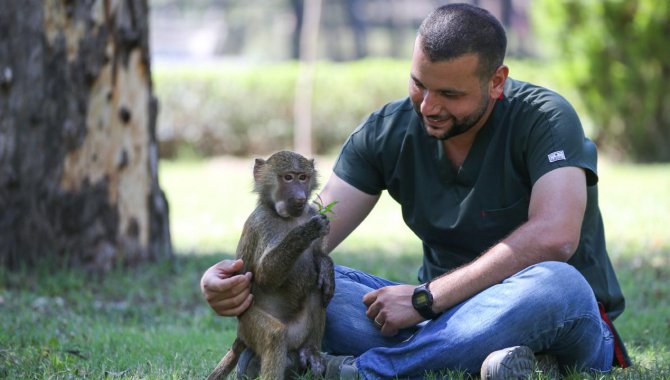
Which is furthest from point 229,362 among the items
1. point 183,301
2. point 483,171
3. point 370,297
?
point 183,301

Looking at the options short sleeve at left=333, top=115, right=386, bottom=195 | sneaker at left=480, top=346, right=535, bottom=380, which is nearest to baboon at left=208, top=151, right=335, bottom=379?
short sleeve at left=333, top=115, right=386, bottom=195

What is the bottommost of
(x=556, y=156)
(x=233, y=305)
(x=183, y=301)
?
(x=183, y=301)

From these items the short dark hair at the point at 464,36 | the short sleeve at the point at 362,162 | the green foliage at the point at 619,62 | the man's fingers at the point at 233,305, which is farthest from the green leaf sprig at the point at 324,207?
the green foliage at the point at 619,62

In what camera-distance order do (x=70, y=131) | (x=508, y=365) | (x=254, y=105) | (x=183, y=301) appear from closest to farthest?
(x=508, y=365)
(x=183, y=301)
(x=70, y=131)
(x=254, y=105)

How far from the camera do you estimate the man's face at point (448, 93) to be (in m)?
4.25

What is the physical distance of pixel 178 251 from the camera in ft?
29.9

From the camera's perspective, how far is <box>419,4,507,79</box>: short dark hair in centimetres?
423

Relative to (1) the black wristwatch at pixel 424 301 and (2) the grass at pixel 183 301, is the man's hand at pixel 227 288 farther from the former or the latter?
(1) the black wristwatch at pixel 424 301

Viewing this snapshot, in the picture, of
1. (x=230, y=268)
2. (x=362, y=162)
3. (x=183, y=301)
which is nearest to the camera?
(x=230, y=268)

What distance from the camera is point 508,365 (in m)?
3.85

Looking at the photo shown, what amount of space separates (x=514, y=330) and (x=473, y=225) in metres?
0.67

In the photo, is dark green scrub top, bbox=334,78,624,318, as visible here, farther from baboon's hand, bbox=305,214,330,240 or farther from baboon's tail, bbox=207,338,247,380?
baboon's tail, bbox=207,338,247,380

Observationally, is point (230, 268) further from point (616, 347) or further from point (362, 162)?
point (616, 347)

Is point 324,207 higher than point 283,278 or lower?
higher
